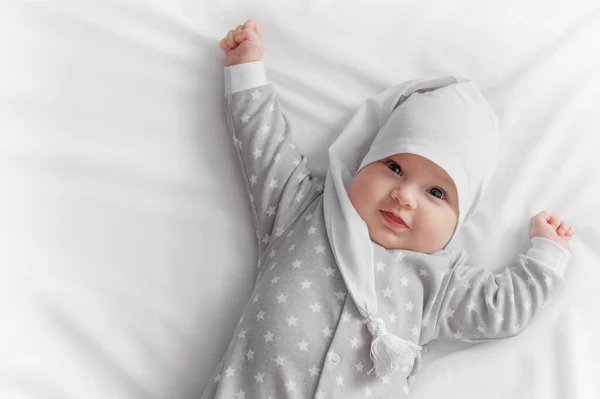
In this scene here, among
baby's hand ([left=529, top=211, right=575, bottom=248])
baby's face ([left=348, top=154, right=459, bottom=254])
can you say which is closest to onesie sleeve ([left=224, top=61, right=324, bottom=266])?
baby's face ([left=348, top=154, right=459, bottom=254])

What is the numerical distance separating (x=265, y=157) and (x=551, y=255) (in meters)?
0.64

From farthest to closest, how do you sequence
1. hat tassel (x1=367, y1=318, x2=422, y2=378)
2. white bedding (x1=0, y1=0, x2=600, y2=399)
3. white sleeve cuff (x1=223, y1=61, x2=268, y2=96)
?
white sleeve cuff (x1=223, y1=61, x2=268, y2=96), white bedding (x1=0, y1=0, x2=600, y2=399), hat tassel (x1=367, y1=318, x2=422, y2=378)

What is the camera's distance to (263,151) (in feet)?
4.93

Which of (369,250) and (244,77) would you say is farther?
(244,77)

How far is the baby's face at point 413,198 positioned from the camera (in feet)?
4.58

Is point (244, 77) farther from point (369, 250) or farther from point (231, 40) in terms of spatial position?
point (369, 250)

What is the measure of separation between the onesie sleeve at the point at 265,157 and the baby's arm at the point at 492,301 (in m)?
0.36

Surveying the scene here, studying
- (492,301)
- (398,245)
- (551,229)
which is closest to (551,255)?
(551,229)

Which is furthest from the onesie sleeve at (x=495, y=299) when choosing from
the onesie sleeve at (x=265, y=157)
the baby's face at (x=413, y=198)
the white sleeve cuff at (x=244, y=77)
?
the white sleeve cuff at (x=244, y=77)

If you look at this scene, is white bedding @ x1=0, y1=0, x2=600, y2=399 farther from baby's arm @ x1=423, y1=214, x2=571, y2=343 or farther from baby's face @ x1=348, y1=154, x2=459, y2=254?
baby's face @ x1=348, y1=154, x2=459, y2=254

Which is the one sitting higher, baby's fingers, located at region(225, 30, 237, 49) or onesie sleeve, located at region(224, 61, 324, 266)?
baby's fingers, located at region(225, 30, 237, 49)

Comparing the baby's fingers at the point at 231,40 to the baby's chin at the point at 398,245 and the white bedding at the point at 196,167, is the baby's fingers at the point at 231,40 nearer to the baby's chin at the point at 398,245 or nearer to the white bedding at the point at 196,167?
the white bedding at the point at 196,167

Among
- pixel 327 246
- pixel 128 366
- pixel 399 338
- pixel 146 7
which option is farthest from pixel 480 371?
pixel 146 7

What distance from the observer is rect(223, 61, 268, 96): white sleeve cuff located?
153 cm
